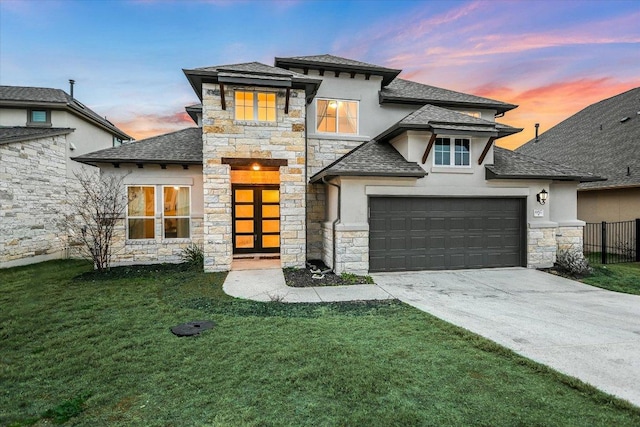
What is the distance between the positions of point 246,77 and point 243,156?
7.38 ft

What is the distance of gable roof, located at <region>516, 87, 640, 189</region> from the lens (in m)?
12.8

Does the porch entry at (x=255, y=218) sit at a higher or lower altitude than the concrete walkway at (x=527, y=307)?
higher

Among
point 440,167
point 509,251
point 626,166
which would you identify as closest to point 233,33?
point 440,167

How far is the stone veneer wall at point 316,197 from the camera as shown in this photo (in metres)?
10.9

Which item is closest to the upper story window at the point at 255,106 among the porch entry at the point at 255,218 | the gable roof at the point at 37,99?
the porch entry at the point at 255,218

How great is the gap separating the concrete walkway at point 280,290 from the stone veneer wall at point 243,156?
925 millimetres

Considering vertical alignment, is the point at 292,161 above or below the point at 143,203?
above

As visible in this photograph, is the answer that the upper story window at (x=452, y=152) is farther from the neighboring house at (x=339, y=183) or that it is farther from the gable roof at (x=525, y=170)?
the gable roof at (x=525, y=170)

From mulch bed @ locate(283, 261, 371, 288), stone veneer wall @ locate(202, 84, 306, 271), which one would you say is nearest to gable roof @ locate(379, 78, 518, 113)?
stone veneer wall @ locate(202, 84, 306, 271)

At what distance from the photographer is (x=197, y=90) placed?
30.5 feet

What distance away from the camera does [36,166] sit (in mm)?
11359

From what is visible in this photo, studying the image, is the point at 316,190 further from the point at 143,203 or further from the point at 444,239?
the point at 143,203

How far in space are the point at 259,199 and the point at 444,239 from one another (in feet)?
22.8

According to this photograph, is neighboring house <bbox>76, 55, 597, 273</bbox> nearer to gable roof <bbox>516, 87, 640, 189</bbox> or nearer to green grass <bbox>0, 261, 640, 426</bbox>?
green grass <bbox>0, 261, 640, 426</bbox>
